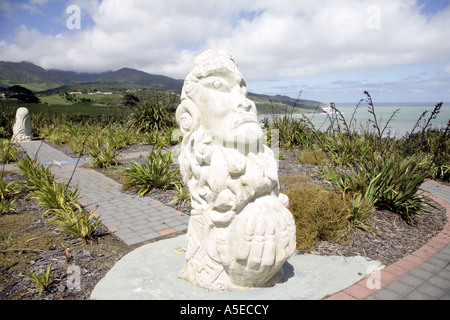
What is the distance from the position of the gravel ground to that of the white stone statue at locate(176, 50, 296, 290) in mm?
1330

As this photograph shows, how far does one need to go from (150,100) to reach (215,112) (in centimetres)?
1150

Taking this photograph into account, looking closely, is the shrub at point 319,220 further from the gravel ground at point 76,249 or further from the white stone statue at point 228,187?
the white stone statue at point 228,187

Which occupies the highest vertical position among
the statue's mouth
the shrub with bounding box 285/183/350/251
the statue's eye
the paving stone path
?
the statue's eye

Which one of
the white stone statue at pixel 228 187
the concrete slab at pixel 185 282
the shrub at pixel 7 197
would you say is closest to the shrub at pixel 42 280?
the concrete slab at pixel 185 282

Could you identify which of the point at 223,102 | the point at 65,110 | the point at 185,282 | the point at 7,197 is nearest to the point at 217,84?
the point at 223,102

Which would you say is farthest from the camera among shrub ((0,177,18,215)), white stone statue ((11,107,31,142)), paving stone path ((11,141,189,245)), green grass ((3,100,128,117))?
green grass ((3,100,128,117))

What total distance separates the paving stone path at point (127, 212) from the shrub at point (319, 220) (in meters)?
1.83

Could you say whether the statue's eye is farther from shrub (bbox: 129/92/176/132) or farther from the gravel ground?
shrub (bbox: 129/92/176/132)

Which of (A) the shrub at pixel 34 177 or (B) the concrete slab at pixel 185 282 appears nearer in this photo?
(B) the concrete slab at pixel 185 282

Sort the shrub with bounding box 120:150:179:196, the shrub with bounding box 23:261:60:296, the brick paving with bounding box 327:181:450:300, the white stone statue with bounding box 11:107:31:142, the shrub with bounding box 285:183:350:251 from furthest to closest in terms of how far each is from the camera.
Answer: the white stone statue with bounding box 11:107:31:142 → the shrub with bounding box 120:150:179:196 → the shrub with bounding box 285:183:350:251 → the shrub with bounding box 23:261:60:296 → the brick paving with bounding box 327:181:450:300

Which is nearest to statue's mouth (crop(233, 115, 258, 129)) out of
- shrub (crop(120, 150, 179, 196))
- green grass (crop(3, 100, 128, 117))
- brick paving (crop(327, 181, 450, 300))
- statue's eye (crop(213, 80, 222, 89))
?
statue's eye (crop(213, 80, 222, 89))

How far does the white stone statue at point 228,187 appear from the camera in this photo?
256 centimetres

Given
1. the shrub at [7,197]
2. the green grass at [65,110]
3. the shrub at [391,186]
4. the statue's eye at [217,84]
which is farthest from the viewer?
the green grass at [65,110]

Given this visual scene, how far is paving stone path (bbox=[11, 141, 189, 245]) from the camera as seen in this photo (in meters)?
4.46
